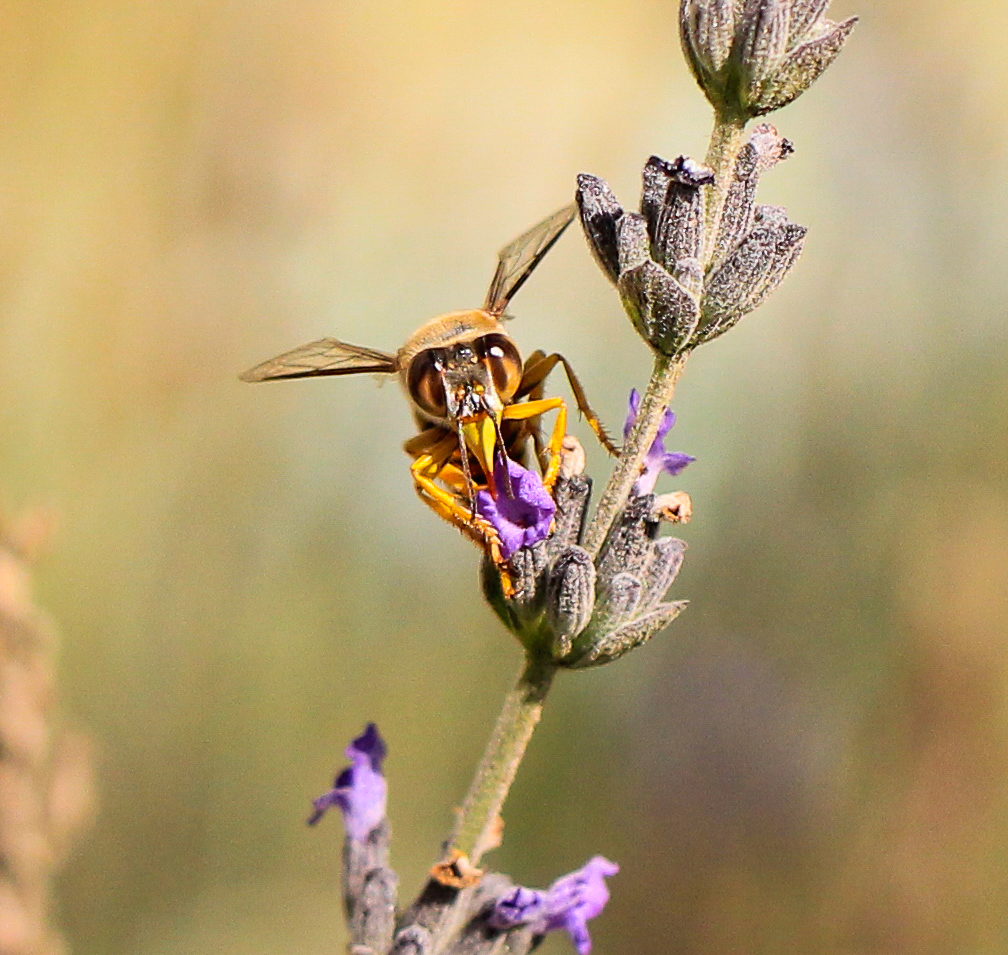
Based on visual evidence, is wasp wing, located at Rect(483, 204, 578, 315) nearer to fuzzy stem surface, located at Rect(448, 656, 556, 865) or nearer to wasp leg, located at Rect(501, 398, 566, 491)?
wasp leg, located at Rect(501, 398, 566, 491)

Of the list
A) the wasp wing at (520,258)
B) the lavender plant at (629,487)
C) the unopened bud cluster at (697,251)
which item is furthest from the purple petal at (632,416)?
the wasp wing at (520,258)

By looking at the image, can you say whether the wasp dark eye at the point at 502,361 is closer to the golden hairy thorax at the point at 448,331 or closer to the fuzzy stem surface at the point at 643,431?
the golden hairy thorax at the point at 448,331

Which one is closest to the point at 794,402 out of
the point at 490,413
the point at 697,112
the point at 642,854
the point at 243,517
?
the point at 697,112

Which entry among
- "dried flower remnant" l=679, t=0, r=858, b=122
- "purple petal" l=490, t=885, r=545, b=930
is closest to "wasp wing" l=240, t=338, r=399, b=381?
"dried flower remnant" l=679, t=0, r=858, b=122

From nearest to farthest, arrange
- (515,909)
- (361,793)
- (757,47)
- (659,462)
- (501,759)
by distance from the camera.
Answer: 1. (757,47)
2. (501,759)
3. (515,909)
4. (659,462)
5. (361,793)

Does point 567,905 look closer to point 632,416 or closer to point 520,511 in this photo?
point 520,511

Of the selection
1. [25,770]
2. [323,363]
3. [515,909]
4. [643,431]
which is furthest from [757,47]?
[25,770]

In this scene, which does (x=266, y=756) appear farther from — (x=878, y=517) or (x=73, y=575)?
(x=878, y=517)
